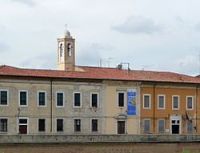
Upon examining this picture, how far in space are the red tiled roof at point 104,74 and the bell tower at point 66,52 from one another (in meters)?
6.07

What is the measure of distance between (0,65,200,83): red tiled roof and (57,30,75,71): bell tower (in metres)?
6.07

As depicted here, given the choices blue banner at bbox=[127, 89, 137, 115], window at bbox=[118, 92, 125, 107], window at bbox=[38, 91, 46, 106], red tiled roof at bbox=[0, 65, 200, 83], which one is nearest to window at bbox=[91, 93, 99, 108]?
red tiled roof at bbox=[0, 65, 200, 83]

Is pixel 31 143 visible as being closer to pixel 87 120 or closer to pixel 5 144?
pixel 5 144

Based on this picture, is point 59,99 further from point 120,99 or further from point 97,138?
point 97,138

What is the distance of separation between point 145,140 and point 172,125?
47.5ft

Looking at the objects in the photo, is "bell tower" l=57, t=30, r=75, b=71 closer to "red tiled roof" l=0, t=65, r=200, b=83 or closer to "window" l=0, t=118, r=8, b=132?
"red tiled roof" l=0, t=65, r=200, b=83

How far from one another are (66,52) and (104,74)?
1166 cm

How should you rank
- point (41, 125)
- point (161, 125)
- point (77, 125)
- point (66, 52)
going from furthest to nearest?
1. point (66, 52)
2. point (161, 125)
3. point (77, 125)
4. point (41, 125)

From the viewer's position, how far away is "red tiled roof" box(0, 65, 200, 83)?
6684 centimetres

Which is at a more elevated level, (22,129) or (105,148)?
(22,129)

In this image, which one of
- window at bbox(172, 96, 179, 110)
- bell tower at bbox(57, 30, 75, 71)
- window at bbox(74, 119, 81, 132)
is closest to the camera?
window at bbox(74, 119, 81, 132)

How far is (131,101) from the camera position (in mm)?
70938

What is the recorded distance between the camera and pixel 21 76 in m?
65.4

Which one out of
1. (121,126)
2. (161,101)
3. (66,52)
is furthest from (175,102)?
(66,52)
